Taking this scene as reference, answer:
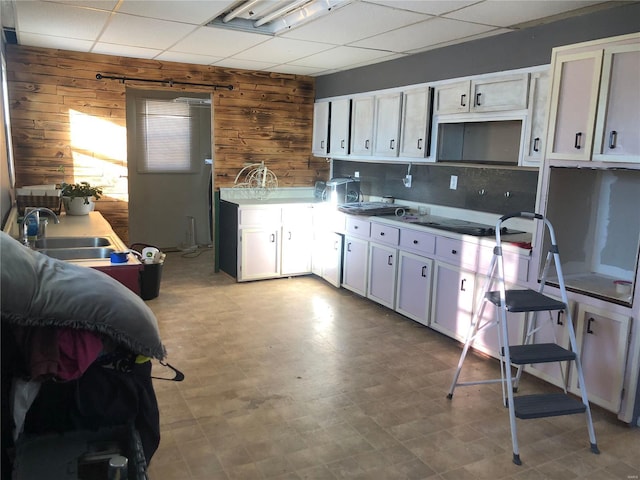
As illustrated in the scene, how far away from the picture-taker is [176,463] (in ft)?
8.06

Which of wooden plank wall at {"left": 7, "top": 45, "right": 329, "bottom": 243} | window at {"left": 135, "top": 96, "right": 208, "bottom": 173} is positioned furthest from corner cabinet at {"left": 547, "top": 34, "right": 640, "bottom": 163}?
window at {"left": 135, "top": 96, "right": 208, "bottom": 173}

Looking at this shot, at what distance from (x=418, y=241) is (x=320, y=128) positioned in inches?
94.0

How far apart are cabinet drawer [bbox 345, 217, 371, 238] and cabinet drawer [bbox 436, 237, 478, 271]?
96 cm

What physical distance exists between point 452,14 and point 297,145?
3.19 meters

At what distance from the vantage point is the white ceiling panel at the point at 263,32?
3.26 meters

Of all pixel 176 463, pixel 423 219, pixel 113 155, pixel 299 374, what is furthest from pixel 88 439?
pixel 113 155

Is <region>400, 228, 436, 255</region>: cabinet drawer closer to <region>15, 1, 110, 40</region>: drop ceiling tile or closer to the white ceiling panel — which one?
the white ceiling panel

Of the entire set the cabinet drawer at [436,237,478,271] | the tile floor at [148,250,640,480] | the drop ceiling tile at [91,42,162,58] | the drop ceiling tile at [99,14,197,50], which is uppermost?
the drop ceiling tile at [91,42,162,58]

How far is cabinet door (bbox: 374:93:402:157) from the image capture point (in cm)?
483

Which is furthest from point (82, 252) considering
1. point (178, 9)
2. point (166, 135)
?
point (166, 135)

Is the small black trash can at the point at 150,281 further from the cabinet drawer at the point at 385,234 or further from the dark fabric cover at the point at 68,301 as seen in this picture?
the dark fabric cover at the point at 68,301

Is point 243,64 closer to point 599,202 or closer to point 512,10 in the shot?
point 512,10

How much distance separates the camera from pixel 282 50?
15.4ft

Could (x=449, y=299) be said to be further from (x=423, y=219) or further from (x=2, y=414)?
(x=2, y=414)
